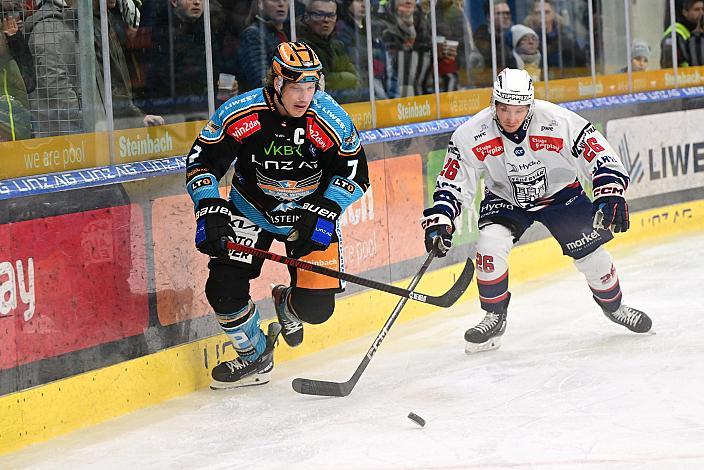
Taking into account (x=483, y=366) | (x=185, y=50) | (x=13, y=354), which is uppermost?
(x=185, y=50)

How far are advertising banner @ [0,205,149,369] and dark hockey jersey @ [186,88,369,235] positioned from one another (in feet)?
1.10

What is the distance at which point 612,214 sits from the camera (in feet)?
15.9

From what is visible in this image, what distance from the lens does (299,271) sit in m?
4.82

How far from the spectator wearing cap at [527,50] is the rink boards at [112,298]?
1968 mm

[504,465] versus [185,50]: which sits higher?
[185,50]

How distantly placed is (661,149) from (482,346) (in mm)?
3726

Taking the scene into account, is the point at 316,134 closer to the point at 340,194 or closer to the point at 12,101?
the point at 340,194

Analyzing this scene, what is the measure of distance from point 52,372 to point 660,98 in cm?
548

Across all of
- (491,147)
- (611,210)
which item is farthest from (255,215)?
(611,210)

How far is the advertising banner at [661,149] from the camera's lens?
8.20 m

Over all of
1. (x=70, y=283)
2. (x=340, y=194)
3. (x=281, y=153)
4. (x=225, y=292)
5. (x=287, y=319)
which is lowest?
(x=287, y=319)

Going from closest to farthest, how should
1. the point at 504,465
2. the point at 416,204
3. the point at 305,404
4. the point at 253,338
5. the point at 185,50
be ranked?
the point at 504,465 < the point at 305,404 < the point at 253,338 < the point at 185,50 < the point at 416,204

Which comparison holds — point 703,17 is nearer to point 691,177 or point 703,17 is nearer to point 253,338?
point 691,177

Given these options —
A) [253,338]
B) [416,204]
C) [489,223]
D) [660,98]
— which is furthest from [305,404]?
[660,98]
